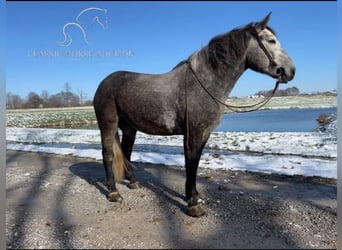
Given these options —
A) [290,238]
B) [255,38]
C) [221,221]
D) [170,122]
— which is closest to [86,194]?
[170,122]

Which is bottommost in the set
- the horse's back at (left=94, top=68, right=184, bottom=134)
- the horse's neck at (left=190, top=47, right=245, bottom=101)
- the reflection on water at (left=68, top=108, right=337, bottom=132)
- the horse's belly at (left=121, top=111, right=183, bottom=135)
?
the reflection on water at (left=68, top=108, right=337, bottom=132)

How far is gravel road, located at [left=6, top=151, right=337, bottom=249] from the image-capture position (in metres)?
3.28

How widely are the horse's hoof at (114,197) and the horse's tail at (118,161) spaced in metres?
0.54

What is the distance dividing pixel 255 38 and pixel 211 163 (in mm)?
4377

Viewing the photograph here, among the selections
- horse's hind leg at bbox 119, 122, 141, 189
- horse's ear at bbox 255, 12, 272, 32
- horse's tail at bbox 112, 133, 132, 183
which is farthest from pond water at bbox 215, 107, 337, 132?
horse's ear at bbox 255, 12, 272, 32

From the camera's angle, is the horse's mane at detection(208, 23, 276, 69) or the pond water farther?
the pond water

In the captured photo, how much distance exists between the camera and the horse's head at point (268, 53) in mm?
3824

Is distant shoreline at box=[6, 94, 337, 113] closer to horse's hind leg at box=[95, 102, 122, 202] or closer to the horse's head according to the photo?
horse's hind leg at box=[95, 102, 122, 202]

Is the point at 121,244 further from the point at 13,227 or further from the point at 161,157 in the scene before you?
the point at 161,157

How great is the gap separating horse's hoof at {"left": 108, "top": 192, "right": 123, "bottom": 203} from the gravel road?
0.10 metres

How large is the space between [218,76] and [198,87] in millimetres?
310

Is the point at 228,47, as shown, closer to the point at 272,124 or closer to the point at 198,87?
the point at 198,87

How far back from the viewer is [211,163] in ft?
25.2

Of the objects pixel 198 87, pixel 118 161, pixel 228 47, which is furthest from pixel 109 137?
pixel 228 47
